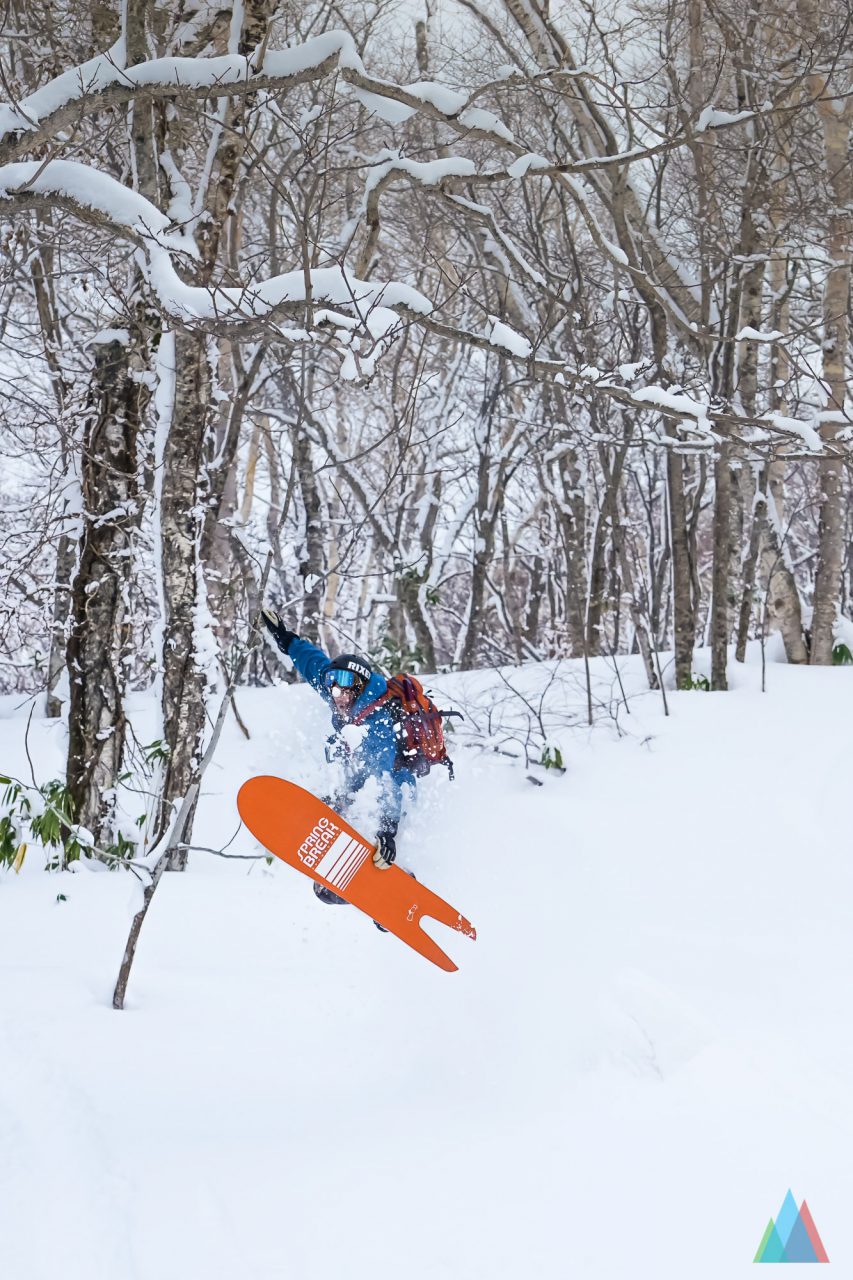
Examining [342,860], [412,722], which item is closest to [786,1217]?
[342,860]

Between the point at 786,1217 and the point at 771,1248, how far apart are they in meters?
0.16

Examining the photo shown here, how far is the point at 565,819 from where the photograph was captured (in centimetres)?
593

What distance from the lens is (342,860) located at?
4441 mm

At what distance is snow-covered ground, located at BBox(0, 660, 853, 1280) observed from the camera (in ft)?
8.39

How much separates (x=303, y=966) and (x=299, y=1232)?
174 cm

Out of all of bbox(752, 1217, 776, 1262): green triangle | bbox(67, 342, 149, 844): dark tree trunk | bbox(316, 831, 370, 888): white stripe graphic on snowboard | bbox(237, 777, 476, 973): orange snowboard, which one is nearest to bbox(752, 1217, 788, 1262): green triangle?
bbox(752, 1217, 776, 1262): green triangle

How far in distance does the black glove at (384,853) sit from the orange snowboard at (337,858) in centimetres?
2

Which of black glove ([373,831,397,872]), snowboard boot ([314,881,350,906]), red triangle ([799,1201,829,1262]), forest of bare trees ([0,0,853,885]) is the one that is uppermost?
forest of bare trees ([0,0,853,885])

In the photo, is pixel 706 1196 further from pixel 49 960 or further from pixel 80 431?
pixel 80 431

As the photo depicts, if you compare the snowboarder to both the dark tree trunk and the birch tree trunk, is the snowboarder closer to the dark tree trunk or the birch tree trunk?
the dark tree trunk

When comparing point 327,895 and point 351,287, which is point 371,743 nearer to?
point 327,895

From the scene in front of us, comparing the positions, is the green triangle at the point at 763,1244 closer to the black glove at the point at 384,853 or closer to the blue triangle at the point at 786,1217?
the blue triangle at the point at 786,1217

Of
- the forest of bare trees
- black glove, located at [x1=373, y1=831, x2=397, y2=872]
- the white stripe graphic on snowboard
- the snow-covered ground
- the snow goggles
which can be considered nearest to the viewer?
the snow-covered ground

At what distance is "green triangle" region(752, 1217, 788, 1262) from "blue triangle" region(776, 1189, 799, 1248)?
0.02 metres
